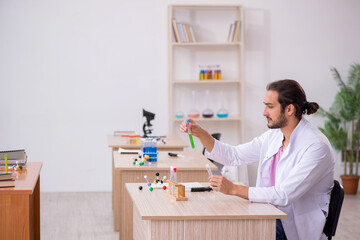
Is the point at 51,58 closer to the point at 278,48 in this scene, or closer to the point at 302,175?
the point at 278,48

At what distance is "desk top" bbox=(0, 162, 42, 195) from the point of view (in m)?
3.05

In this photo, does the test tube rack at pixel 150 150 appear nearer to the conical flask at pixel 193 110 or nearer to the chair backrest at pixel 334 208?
the chair backrest at pixel 334 208

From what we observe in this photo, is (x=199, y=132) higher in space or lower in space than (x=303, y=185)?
higher

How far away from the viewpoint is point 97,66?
6.88 m

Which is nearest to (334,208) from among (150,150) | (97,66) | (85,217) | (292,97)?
(292,97)

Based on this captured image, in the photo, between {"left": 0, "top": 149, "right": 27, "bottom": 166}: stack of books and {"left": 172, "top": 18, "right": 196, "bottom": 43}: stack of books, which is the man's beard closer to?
{"left": 0, "top": 149, "right": 27, "bottom": 166}: stack of books

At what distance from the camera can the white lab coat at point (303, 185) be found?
271 cm

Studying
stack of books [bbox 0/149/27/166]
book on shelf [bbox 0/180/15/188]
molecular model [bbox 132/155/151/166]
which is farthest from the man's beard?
stack of books [bbox 0/149/27/166]

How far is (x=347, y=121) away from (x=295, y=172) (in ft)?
14.2

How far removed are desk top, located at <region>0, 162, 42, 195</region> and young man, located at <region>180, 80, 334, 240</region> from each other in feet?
3.58

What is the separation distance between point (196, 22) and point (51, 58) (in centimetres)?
188

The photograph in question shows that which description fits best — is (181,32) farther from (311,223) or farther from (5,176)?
(311,223)

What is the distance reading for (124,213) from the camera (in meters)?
4.26

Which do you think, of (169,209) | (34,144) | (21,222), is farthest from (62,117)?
(169,209)
